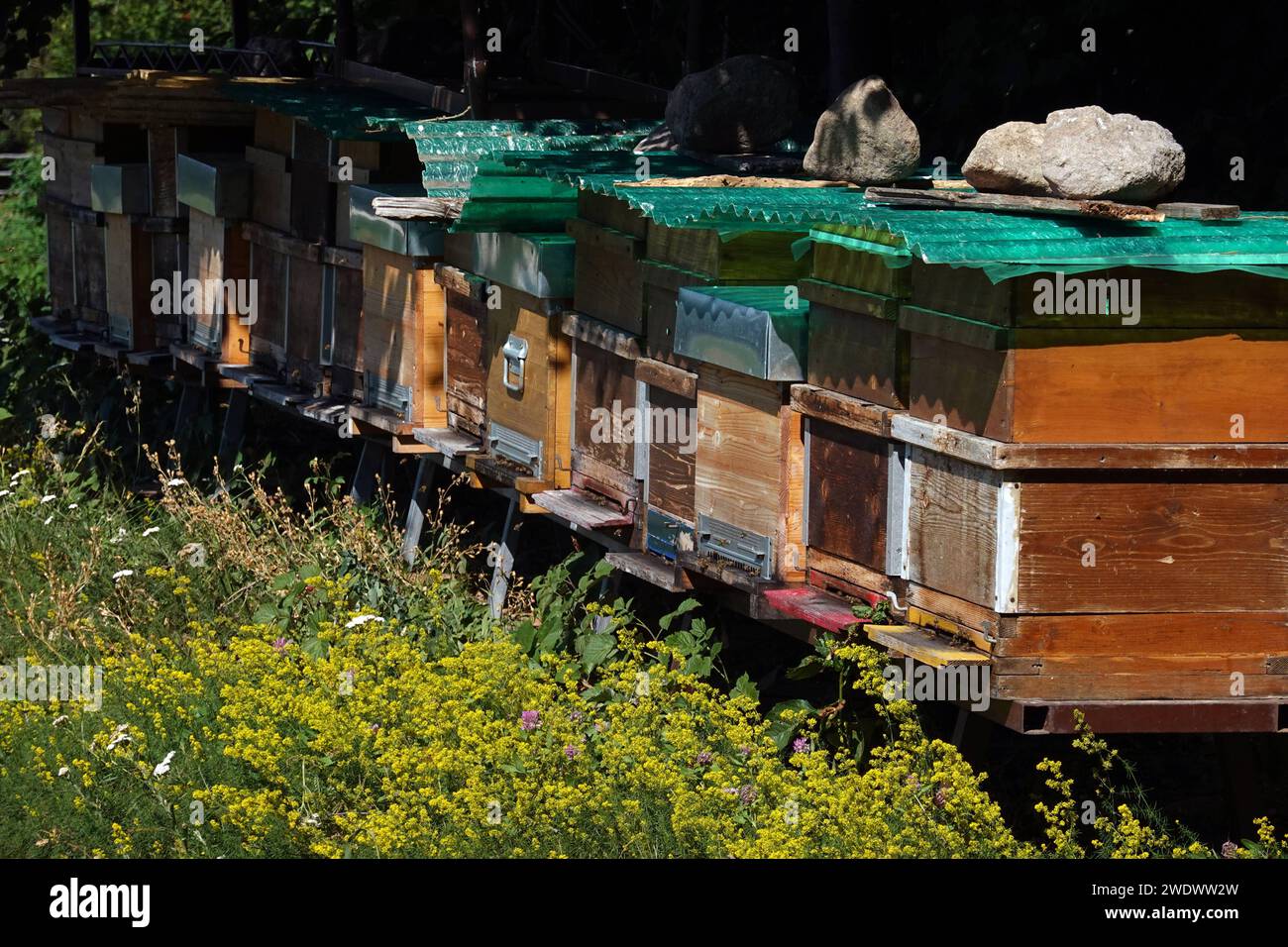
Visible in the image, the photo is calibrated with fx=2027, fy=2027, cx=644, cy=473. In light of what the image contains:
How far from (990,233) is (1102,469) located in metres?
0.92

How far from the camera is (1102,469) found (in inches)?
277

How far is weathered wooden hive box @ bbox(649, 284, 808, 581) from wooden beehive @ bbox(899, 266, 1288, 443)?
35.4 inches

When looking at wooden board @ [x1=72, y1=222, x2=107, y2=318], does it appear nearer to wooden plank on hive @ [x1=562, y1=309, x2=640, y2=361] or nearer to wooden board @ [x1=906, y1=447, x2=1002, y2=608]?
wooden plank on hive @ [x1=562, y1=309, x2=640, y2=361]

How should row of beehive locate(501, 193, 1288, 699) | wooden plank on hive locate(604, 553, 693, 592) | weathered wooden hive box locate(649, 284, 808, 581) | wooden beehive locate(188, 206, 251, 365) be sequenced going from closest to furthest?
row of beehive locate(501, 193, 1288, 699), weathered wooden hive box locate(649, 284, 808, 581), wooden plank on hive locate(604, 553, 693, 592), wooden beehive locate(188, 206, 251, 365)

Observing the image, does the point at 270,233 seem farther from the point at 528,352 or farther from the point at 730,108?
the point at 528,352

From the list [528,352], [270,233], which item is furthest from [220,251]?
[528,352]

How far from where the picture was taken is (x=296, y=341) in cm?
1308

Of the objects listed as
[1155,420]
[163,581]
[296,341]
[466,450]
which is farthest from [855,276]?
[296,341]

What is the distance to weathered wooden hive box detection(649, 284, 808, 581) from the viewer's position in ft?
26.3

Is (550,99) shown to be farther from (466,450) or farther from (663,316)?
(663,316)

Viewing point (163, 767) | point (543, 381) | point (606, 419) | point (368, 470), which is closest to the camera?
point (163, 767)

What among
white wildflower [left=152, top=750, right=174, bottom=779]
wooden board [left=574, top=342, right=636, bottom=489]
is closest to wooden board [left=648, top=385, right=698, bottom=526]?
wooden board [left=574, top=342, right=636, bottom=489]

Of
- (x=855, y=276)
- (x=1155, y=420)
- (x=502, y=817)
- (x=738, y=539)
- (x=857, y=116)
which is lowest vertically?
(x=502, y=817)

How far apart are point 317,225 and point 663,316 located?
4377mm
